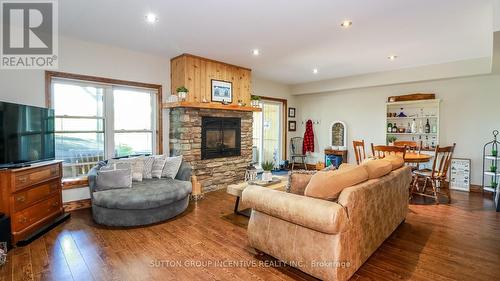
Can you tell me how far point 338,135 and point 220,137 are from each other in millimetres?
3657

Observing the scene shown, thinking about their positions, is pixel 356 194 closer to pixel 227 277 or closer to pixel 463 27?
pixel 227 277

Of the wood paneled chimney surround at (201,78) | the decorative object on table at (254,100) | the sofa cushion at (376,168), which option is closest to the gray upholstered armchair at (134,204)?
the wood paneled chimney surround at (201,78)

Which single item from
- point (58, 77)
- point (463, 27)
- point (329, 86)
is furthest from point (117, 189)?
point (329, 86)

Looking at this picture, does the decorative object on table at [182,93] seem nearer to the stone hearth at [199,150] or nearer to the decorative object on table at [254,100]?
the stone hearth at [199,150]

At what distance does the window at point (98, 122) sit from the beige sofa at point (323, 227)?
309 centimetres

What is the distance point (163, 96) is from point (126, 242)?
289cm

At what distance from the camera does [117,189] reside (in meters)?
3.46

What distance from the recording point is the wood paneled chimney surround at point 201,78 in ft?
15.4

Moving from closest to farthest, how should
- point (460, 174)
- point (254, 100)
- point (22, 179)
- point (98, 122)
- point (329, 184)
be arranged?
point (329, 184), point (22, 179), point (98, 122), point (460, 174), point (254, 100)

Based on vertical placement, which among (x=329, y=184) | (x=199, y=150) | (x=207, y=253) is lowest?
(x=207, y=253)

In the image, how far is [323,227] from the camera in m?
1.93

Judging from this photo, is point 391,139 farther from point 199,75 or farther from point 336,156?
point 199,75

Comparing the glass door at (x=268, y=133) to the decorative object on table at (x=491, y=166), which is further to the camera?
the glass door at (x=268, y=133)

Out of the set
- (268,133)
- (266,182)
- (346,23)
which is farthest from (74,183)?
(268,133)
